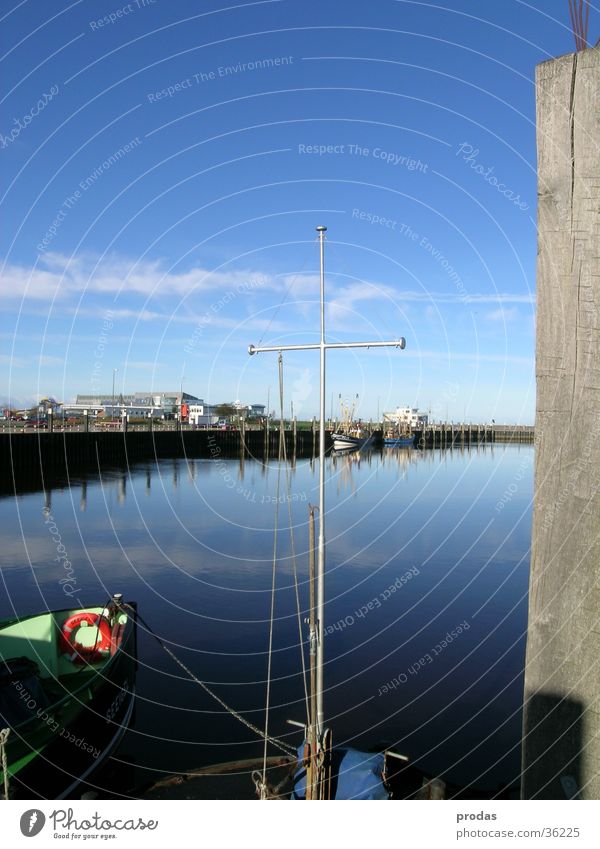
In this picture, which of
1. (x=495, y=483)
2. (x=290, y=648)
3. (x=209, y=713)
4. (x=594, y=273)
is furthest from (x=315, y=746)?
(x=495, y=483)

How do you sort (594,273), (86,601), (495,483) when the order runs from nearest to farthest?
(594,273) < (86,601) < (495,483)

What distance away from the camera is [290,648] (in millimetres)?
15484

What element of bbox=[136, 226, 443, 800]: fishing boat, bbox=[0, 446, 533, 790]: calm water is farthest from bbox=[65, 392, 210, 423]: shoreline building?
bbox=[136, 226, 443, 800]: fishing boat

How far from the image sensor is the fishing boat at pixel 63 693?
27.4 ft

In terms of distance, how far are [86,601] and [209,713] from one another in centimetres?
810

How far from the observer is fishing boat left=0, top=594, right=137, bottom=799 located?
834 cm

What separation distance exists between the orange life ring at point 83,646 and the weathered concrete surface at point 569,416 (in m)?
11.1

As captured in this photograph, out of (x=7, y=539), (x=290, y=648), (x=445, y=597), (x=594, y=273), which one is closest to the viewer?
(x=594, y=273)

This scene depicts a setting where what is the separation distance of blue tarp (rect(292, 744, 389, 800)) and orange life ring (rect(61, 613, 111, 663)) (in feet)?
18.8

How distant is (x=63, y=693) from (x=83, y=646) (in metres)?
1.97

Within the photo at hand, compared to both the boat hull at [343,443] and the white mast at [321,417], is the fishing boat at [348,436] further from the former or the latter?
the white mast at [321,417]
